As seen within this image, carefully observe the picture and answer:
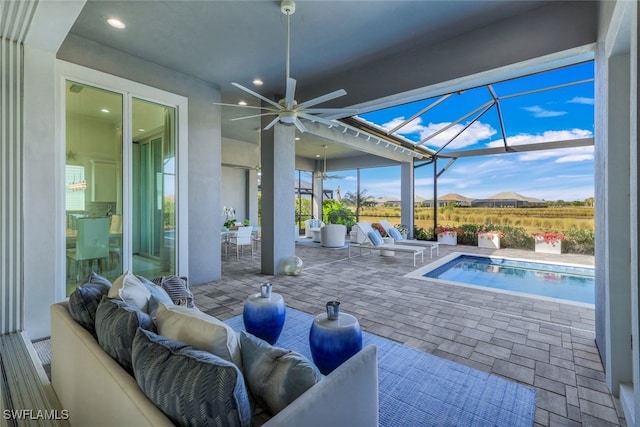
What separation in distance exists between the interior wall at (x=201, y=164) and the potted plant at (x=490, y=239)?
334 inches

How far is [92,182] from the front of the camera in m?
3.92

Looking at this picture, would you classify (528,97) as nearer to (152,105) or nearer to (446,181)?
(446,181)

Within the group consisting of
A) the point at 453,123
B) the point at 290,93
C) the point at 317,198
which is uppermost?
the point at 453,123

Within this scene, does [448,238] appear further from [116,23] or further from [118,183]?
[116,23]

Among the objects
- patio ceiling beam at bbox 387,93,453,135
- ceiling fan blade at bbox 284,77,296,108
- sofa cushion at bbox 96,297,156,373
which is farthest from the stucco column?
sofa cushion at bbox 96,297,156,373

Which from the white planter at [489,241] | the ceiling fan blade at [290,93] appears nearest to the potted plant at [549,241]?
the white planter at [489,241]

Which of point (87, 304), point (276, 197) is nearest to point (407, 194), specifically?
point (276, 197)

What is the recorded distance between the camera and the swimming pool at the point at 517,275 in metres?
5.13

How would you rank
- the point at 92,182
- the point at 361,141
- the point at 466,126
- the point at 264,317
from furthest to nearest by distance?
1. the point at 361,141
2. the point at 466,126
3. the point at 92,182
4. the point at 264,317

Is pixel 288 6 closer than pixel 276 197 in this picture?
Yes

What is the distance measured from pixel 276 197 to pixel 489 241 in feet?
25.1

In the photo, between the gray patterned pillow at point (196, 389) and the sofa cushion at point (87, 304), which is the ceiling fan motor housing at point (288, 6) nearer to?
the sofa cushion at point (87, 304)

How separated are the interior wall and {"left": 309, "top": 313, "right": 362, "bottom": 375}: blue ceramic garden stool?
11.8 ft

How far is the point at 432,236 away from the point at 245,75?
349 inches
